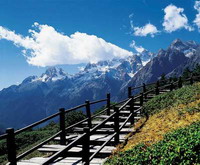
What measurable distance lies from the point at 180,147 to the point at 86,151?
2611 millimetres

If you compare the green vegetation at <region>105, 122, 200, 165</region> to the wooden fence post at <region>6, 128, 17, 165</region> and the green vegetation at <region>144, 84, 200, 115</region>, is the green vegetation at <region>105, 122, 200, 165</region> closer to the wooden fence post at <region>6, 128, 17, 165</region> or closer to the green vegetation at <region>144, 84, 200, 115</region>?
the wooden fence post at <region>6, 128, 17, 165</region>

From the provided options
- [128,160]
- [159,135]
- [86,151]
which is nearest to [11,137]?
[86,151]

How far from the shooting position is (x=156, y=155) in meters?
7.14

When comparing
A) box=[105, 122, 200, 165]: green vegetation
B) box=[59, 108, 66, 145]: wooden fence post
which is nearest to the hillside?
box=[105, 122, 200, 165]: green vegetation

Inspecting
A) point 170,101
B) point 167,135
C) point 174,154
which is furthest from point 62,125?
point 170,101

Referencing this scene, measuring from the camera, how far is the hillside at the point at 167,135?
662cm

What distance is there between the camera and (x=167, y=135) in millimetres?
9375

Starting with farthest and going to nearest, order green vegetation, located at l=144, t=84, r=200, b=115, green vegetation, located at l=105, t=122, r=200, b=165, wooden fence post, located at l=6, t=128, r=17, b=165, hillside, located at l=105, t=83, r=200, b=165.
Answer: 1. green vegetation, located at l=144, t=84, r=200, b=115
2. wooden fence post, located at l=6, t=128, r=17, b=165
3. hillside, located at l=105, t=83, r=200, b=165
4. green vegetation, located at l=105, t=122, r=200, b=165

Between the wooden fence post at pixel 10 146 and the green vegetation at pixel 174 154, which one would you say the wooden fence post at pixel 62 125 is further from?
the wooden fence post at pixel 10 146

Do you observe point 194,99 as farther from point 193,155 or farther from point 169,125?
point 193,155

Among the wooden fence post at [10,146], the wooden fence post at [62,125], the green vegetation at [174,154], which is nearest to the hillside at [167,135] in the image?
the green vegetation at [174,154]

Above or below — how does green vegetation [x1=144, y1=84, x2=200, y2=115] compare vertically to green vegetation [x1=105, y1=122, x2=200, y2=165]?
above

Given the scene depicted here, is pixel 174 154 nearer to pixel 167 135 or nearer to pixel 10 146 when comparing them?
pixel 167 135

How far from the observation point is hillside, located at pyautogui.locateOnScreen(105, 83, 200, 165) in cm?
662
